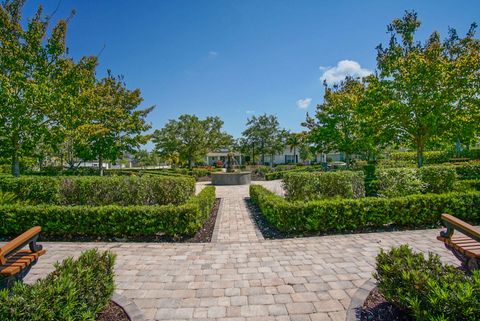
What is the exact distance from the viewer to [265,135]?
42.6m

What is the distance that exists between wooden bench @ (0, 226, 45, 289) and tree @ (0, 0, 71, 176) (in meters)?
10.2

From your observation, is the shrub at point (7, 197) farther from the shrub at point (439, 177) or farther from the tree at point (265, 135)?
the tree at point (265, 135)

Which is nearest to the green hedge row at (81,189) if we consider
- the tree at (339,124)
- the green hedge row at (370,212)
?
the green hedge row at (370,212)

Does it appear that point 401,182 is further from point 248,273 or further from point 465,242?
point 248,273

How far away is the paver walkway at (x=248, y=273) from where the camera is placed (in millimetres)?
3217

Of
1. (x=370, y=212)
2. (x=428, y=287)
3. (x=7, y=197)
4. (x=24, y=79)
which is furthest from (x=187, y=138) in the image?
(x=428, y=287)

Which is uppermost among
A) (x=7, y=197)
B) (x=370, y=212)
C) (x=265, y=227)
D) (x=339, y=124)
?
(x=339, y=124)

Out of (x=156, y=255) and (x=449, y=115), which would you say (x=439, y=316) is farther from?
(x=449, y=115)

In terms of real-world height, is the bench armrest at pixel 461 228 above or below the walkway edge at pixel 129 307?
above

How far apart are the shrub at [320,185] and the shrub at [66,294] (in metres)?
6.36

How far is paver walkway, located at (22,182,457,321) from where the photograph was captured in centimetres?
322

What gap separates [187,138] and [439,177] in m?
30.9

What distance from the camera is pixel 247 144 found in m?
44.1

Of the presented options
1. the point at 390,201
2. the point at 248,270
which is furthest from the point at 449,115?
the point at 248,270
